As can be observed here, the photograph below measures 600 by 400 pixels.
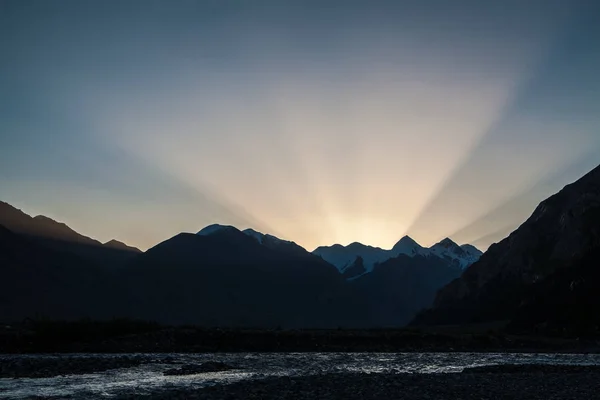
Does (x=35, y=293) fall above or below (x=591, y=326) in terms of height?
above

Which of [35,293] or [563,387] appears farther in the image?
[35,293]

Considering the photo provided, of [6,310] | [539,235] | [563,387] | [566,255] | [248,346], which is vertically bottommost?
[563,387]

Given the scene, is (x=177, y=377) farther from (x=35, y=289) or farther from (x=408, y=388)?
(x=35, y=289)

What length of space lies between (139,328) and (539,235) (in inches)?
4647

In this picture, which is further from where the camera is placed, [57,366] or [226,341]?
[226,341]

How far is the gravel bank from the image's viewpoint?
85.3 feet

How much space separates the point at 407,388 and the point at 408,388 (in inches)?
2.4

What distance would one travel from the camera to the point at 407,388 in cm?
2972

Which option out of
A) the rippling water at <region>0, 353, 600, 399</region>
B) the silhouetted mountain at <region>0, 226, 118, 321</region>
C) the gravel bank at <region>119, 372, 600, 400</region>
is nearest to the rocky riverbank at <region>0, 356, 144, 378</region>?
the rippling water at <region>0, 353, 600, 399</region>

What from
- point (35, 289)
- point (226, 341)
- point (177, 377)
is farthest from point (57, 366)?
point (35, 289)

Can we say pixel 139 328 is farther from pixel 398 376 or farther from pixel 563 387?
pixel 563 387

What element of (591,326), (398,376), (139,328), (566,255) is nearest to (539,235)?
(566,255)

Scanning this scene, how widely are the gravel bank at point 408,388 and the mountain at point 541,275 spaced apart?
60656 mm

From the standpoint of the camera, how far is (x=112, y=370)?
38.1 meters
